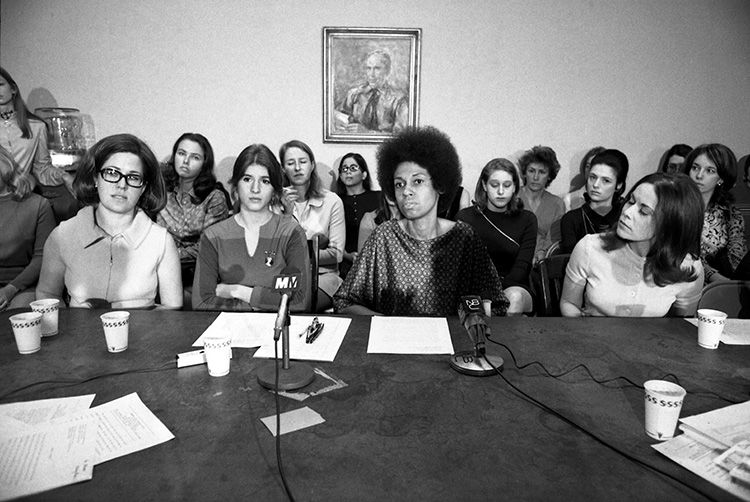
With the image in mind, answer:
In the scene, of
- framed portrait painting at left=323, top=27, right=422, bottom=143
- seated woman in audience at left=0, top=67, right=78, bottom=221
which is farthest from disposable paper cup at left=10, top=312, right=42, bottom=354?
framed portrait painting at left=323, top=27, right=422, bottom=143

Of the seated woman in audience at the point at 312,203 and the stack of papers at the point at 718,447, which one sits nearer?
the stack of papers at the point at 718,447

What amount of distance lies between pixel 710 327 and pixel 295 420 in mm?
1335

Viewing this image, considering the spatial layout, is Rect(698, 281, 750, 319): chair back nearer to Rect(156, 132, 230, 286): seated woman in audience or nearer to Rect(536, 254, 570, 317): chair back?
Rect(536, 254, 570, 317): chair back

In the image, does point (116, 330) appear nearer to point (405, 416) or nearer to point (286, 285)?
point (286, 285)

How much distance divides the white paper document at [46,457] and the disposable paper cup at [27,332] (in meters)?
0.48

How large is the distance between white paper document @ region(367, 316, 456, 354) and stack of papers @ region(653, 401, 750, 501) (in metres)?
0.63

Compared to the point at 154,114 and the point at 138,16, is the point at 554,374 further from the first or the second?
the point at 138,16

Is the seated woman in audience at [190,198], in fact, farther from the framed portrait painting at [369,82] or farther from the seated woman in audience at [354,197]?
the framed portrait painting at [369,82]

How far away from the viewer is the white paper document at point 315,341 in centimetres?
143

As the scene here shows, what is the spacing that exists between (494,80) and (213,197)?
9.06 feet

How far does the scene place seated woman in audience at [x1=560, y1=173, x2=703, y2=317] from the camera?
1968 millimetres

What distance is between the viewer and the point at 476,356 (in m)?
1.35

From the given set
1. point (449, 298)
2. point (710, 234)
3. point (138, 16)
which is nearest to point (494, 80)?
point (710, 234)

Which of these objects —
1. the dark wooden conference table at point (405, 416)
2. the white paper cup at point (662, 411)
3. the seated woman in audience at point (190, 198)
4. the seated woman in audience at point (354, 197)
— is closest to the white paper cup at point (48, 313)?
the dark wooden conference table at point (405, 416)
